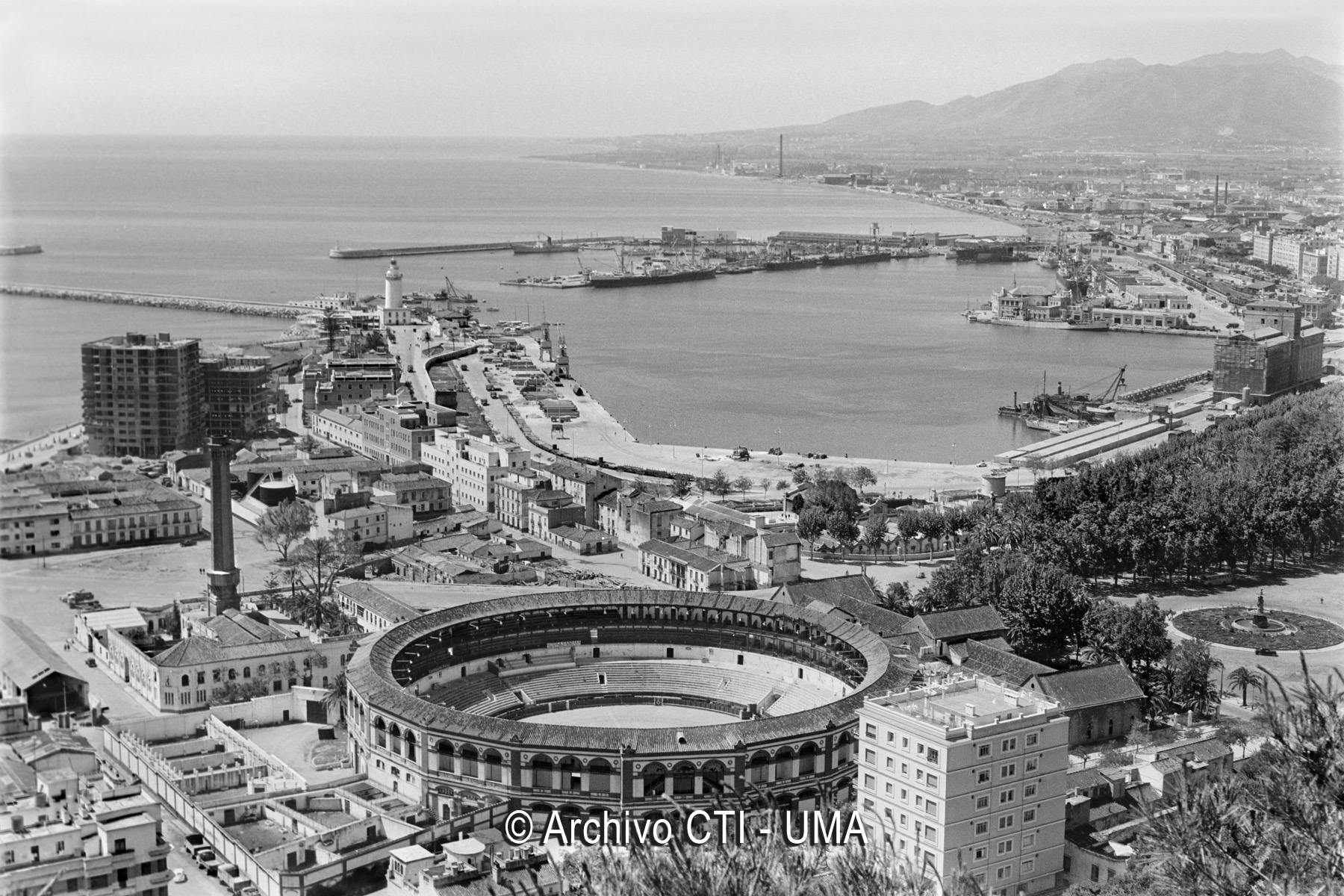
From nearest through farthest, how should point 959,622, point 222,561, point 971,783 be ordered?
1. point 971,783
2. point 959,622
3. point 222,561

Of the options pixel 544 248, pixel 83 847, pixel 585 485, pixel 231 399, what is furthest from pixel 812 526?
pixel 544 248

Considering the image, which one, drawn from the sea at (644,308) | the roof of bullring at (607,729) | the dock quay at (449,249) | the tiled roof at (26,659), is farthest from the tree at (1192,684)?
the dock quay at (449,249)

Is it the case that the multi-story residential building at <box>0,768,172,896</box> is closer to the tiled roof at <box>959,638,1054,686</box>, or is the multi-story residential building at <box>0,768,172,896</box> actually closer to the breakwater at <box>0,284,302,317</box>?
the tiled roof at <box>959,638,1054,686</box>

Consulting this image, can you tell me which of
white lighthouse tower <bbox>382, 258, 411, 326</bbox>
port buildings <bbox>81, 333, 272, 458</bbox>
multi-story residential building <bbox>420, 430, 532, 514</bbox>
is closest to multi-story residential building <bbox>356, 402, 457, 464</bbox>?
multi-story residential building <bbox>420, 430, 532, 514</bbox>

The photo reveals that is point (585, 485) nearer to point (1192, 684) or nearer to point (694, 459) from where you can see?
point (694, 459)

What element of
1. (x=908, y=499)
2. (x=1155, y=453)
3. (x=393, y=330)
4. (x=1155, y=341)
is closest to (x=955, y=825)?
(x=908, y=499)

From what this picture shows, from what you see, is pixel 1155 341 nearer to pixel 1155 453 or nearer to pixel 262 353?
pixel 1155 453
